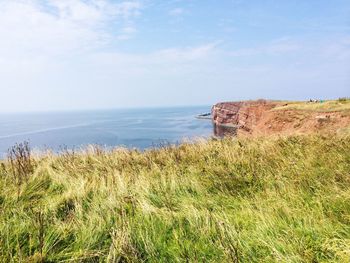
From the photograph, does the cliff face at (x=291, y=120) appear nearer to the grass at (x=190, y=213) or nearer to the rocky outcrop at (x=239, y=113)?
the rocky outcrop at (x=239, y=113)

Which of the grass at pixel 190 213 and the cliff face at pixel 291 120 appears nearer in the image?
the grass at pixel 190 213

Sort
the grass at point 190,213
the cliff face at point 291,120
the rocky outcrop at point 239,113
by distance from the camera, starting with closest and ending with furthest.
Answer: the grass at point 190,213 < the cliff face at point 291,120 < the rocky outcrop at point 239,113

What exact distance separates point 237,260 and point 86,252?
1.62m

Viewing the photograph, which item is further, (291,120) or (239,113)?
(239,113)

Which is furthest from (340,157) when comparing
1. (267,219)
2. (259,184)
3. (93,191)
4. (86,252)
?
(86,252)

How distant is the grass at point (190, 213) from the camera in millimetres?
3643

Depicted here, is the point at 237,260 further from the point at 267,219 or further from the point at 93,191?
the point at 93,191

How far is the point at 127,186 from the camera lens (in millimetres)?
6684

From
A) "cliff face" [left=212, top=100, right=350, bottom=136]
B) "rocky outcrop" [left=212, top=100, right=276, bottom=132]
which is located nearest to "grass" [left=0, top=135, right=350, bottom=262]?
"cliff face" [left=212, top=100, right=350, bottom=136]

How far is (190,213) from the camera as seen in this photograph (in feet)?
15.6

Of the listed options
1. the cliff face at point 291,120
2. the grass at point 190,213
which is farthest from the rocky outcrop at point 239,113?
the grass at point 190,213

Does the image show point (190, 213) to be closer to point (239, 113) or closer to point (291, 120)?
point (291, 120)

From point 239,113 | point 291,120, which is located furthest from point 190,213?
point 239,113

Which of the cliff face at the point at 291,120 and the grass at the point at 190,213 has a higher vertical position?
the grass at the point at 190,213
